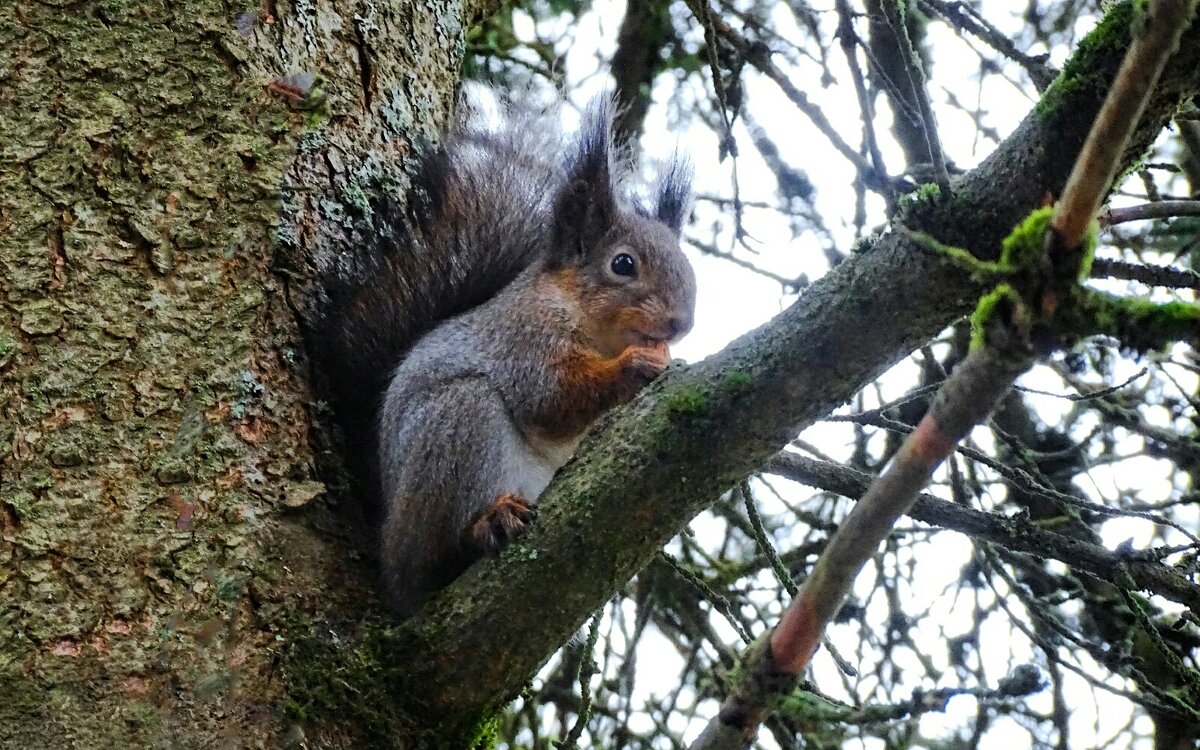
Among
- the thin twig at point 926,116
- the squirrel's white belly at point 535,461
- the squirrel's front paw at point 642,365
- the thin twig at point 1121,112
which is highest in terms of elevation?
the squirrel's front paw at point 642,365

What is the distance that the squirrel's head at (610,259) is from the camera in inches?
106

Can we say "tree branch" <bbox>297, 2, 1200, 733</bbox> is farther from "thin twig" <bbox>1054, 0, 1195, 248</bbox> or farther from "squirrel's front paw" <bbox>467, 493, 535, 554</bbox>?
"thin twig" <bbox>1054, 0, 1195, 248</bbox>

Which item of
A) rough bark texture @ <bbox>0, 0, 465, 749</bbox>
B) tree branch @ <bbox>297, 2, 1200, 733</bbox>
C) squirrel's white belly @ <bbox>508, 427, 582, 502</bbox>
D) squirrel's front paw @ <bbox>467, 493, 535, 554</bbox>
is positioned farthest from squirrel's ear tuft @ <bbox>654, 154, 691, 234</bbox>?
tree branch @ <bbox>297, 2, 1200, 733</bbox>

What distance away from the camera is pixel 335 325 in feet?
6.72

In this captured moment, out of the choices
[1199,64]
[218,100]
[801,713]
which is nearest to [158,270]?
[218,100]

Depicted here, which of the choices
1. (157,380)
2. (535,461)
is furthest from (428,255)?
(157,380)

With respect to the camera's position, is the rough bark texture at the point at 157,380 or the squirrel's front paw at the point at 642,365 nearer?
the rough bark texture at the point at 157,380

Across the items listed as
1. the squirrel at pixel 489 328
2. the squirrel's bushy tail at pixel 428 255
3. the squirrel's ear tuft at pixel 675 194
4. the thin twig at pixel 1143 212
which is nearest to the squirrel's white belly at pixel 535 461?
the squirrel at pixel 489 328

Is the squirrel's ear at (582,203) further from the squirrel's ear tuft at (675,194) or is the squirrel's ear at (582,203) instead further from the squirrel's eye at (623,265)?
the squirrel's ear tuft at (675,194)

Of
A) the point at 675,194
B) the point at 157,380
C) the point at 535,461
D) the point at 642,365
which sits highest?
the point at 675,194

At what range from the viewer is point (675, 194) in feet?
10.6

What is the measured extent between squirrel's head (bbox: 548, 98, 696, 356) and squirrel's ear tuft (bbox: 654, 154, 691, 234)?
11.3 inches

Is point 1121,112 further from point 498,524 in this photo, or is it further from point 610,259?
point 610,259

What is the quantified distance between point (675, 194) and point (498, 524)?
1649 millimetres
